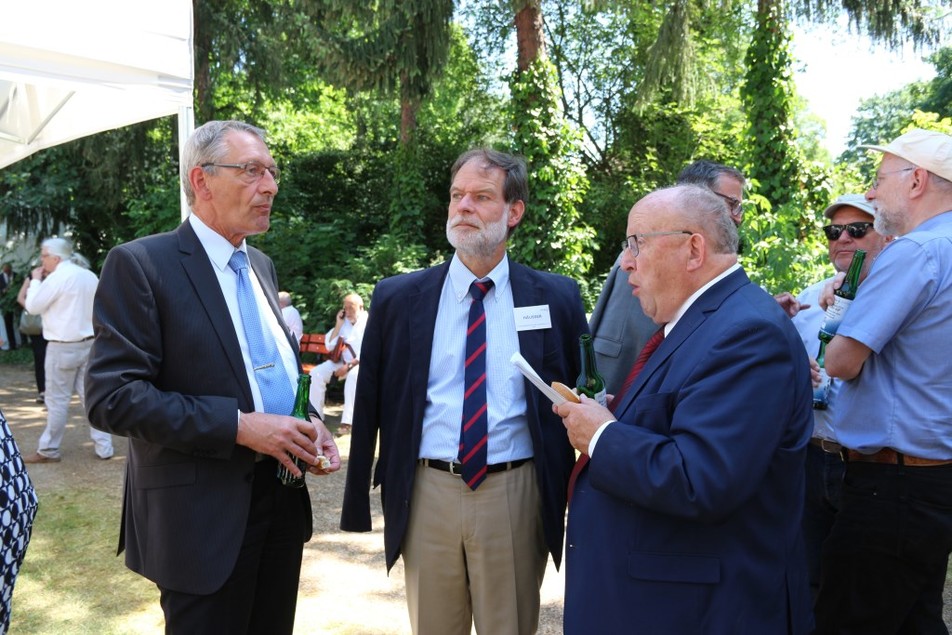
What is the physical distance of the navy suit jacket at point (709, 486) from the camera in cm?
181

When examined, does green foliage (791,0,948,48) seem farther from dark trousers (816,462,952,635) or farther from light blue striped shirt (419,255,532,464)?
light blue striped shirt (419,255,532,464)

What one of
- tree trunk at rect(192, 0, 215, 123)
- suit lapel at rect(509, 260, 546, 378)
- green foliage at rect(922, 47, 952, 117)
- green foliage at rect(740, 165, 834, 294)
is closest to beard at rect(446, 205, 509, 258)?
suit lapel at rect(509, 260, 546, 378)

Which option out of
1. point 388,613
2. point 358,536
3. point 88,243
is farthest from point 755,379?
point 88,243

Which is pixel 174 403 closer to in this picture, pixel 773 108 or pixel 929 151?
pixel 929 151

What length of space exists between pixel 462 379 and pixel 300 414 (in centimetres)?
55

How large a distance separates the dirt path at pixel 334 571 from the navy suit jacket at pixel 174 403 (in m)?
1.88

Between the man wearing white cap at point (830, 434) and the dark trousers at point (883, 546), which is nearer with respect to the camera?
the dark trousers at point (883, 546)

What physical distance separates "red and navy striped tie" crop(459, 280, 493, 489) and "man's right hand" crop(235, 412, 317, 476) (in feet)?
1.74

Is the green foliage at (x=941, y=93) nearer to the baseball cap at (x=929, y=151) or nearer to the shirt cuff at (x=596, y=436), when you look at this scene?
the baseball cap at (x=929, y=151)

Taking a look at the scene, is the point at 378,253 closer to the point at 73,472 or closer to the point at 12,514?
the point at 73,472

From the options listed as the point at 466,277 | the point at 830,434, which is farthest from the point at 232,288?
the point at 830,434

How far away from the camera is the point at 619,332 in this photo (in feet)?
10.5

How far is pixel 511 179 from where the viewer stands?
2.81 metres

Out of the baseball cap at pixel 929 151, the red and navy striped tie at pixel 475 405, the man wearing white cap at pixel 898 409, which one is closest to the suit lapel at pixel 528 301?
the red and navy striped tie at pixel 475 405
